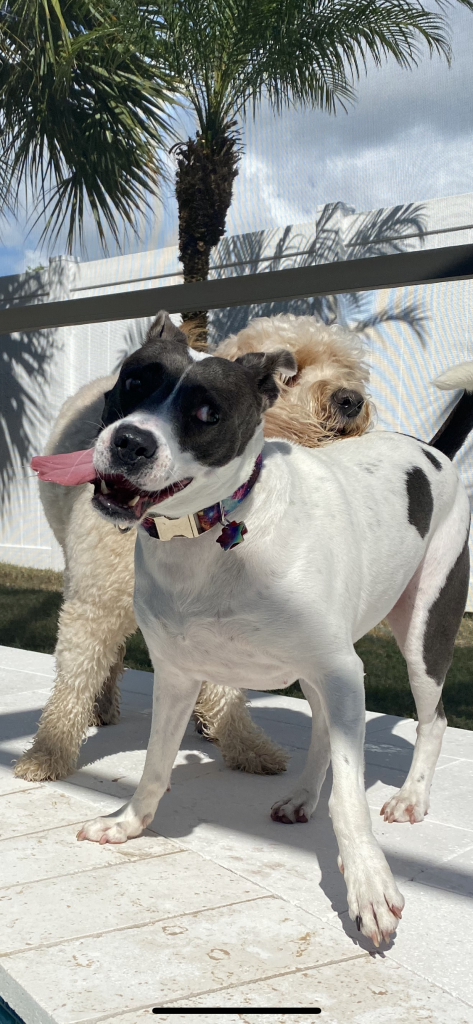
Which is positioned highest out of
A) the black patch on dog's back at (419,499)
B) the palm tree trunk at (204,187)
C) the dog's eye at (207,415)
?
the palm tree trunk at (204,187)

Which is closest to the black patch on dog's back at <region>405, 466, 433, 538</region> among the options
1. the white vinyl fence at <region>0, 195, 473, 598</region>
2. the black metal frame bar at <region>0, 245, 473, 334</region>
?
the black metal frame bar at <region>0, 245, 473, 334</region>

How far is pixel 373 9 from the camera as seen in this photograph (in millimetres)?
9078

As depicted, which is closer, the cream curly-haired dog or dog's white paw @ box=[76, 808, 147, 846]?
dog's white paw @ box=[76, 808, 147, 846]

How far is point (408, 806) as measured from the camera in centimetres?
287

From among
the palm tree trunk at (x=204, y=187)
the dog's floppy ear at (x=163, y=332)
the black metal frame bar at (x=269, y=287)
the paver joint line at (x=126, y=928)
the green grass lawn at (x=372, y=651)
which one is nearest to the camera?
the paver joint line at (x=126, y=928)

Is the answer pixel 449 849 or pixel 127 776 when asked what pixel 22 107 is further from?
pixel 449 849

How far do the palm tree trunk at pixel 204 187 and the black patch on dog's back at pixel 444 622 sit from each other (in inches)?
271

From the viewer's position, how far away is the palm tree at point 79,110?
10.2 metres

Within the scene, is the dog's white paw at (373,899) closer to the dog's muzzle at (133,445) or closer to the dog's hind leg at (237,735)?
the dog's muzzle at (133,445)

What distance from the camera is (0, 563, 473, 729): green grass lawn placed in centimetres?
579

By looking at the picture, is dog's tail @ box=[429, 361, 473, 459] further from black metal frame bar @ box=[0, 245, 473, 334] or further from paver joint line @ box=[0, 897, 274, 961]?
paver joint line @ box=[0, 897, 274, 961]

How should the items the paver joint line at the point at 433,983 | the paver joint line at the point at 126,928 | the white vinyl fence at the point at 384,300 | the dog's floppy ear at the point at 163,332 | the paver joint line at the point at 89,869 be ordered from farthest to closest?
the white vinyl fence at the point at 384,300 → the paver joint line at the point at 89,869 → the dog's floppy ear at the point at 163,332 → the paver joint line at the point at 126,928 → the paver joint line at the point at 433,983

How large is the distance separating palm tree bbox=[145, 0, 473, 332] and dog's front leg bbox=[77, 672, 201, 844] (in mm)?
6829

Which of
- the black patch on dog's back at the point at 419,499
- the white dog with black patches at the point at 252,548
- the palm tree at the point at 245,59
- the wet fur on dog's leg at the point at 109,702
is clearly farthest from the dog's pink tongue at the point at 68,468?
the palm tree at the point at 245,59
